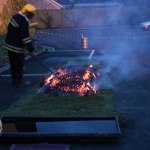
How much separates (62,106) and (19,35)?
2842mm

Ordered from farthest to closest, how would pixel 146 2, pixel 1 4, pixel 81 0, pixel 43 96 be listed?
1. pixel 81 0
2. pixel 146 2
3. pixel 1 4
4. pixel 43 96

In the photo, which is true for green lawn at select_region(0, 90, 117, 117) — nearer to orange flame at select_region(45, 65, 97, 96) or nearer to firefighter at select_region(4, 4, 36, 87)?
orange flame at select_region(45, 65, 97, 96)

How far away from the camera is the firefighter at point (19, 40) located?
8.91m

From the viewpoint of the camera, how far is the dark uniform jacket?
29.2ft

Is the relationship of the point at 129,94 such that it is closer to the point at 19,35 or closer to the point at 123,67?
the point at 19,35

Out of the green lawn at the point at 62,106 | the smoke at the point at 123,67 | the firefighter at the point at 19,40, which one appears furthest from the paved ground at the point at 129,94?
the firefighter at the point at 19,40

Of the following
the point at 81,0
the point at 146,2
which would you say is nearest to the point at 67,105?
the point at 146,2

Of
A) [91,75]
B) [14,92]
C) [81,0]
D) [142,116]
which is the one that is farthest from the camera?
[81,0]

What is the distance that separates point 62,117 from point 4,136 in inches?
47.3

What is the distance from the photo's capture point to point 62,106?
7312 mm

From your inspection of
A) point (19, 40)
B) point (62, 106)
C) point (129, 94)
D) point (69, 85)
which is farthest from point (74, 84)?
point (19, 40)

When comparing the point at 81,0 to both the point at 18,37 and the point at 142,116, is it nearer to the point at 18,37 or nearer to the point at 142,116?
the point at 18,37

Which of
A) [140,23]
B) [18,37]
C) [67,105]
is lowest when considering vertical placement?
[140,23]

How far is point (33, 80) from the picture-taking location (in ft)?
33.9
